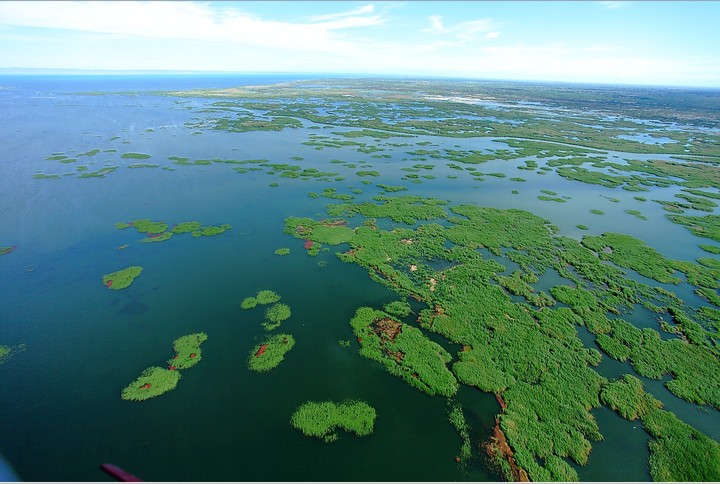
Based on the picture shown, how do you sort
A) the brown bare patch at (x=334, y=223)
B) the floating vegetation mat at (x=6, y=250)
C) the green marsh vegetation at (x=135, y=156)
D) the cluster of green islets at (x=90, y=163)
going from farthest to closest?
the green marsh vegetation at (x=135, y=156) → the cluster of green islets at (x=90, y=163) → the brown bare patch at (x=334, y=223) → the floating vegetation mat at (x=6, y=250)

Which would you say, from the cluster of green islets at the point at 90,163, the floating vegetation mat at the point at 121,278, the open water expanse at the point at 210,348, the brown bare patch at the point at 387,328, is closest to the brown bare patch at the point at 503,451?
the open water expanse at the point at 210,348

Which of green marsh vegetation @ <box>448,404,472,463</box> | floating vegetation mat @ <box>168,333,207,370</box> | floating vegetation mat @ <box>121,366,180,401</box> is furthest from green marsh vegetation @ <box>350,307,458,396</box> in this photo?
floating vegetation mat @ <box>121,366,180,401</box>

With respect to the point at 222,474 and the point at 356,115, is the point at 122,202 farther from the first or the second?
the point at 356,115

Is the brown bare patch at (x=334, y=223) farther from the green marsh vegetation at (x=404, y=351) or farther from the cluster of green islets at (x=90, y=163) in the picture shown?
the cluster of green islets at (x=90, y=163)

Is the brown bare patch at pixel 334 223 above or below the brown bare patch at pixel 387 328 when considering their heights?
above

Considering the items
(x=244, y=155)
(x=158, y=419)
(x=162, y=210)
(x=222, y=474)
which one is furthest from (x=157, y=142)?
(x=222, y=474)

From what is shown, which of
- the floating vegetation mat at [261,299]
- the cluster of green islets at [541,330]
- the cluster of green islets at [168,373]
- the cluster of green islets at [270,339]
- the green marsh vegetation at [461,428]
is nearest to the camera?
the green marsh vegetation at [461,428]

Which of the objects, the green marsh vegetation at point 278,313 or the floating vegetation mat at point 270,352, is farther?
the green marsh vegetation at point 278,313
